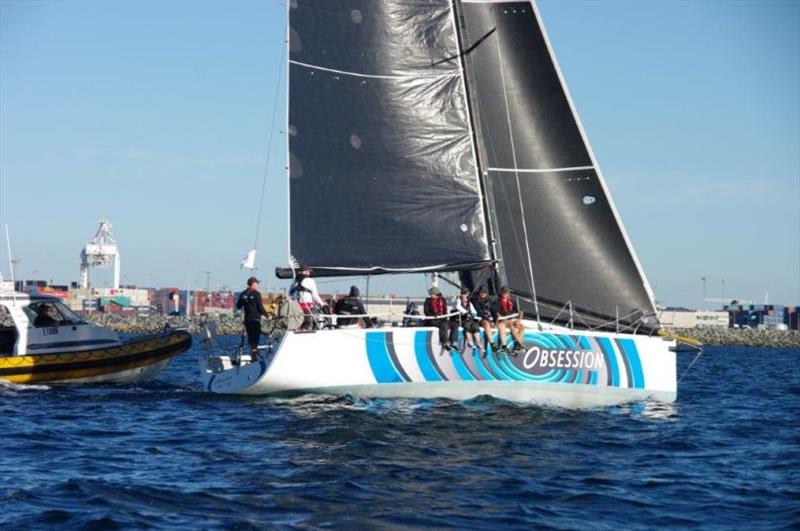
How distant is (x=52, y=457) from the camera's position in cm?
1296

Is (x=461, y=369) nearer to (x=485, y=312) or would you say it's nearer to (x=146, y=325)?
(x=485, y=312)

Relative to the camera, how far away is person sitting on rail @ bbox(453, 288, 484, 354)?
699 inches

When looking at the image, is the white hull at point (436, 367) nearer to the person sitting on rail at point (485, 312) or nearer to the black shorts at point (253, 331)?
the person sitting on rail at point (485, 312)

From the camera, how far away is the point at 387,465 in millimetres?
12422

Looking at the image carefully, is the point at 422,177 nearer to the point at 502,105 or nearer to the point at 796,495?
the point at 502,105

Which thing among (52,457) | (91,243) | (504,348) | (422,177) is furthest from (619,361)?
(91,243)

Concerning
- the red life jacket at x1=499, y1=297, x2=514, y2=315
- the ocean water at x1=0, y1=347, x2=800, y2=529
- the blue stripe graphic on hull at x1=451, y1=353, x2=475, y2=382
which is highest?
the red life jacket at x1=499, y1=297, x2=514, y2=315

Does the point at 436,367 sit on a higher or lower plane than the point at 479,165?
lower

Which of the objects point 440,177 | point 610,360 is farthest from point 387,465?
point 440,177

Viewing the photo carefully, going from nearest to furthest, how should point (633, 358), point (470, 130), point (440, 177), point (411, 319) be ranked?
1. point (633, 358)
2. point (411, 319)
3. point (440, 177)
4. point (470, 130)

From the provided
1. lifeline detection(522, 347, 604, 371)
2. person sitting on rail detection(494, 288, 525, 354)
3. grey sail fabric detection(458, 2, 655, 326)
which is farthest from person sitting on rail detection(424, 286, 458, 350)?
grey sail fabric detection(458, 2, 655, 326)

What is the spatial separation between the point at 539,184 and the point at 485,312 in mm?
2777

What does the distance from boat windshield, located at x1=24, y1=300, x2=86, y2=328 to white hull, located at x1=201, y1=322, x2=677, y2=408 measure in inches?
274

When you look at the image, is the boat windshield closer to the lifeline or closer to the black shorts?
the black shorts
